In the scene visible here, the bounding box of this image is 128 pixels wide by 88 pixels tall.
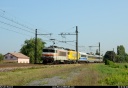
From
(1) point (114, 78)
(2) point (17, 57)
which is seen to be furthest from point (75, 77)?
(2) point (17, 57)

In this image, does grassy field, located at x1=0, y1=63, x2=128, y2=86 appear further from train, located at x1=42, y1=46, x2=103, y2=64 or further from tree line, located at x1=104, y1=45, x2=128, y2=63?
tree line, located at x1=104, y1=45, x2=128, y2=63

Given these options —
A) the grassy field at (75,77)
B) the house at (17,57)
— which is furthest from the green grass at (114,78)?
the house at (17,57)

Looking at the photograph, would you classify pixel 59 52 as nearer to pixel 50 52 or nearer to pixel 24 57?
pixel 50 52

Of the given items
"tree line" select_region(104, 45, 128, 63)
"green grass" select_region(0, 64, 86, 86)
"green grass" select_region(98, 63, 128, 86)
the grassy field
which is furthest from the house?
"green grass" select_region(98, 63, 128, 86)

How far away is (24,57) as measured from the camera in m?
141

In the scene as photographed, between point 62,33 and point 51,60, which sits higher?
point 62,33

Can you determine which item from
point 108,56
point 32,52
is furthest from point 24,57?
point 108,56

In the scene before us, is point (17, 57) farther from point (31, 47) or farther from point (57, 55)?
point (57, 55)

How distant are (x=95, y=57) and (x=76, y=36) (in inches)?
1593

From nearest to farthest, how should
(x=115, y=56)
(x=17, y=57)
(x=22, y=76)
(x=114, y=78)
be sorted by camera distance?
(x=114, y=78), (x=22, y=76), (x=17, y=57), (x=115, y=56)

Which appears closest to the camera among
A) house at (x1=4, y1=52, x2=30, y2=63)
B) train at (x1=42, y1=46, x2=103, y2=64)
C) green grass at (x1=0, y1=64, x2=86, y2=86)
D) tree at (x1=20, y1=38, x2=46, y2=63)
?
green grass at (x1=0, y1=64, x2=86, y2=86)

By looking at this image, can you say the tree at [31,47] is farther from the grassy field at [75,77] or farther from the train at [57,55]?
the grassy field at [75,77]

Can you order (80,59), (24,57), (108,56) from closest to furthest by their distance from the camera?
(80,59)
(24,57)
(108,56)

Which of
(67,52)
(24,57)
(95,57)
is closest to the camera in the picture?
(67,52)
